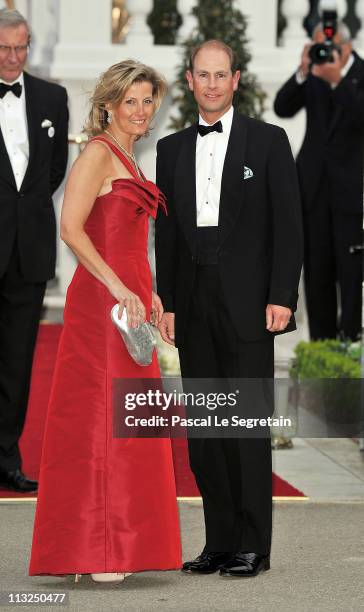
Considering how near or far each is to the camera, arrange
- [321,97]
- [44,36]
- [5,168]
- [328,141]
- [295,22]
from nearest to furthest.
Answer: [5,168] → [321,97] → [328,141] → [295,22] → [44,36]

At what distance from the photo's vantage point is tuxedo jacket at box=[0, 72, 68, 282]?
696cm

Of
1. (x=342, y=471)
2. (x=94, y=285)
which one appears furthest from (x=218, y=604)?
(x=342, y=471)

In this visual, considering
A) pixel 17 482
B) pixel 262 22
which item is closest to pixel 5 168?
pixel 17 482

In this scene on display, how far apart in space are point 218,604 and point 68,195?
1.51 m

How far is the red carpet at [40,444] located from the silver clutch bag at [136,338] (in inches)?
68.7

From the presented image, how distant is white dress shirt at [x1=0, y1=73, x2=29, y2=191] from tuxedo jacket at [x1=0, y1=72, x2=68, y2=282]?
30 mm

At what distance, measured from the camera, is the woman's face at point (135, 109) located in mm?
5285

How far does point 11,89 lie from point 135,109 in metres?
1.87

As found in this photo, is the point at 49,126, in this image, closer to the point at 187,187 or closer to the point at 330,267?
the point at 187,187

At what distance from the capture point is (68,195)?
5.18m

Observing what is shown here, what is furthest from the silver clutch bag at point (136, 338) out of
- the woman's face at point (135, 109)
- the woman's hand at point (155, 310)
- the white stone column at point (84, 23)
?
the white stone column at point (84, 23)

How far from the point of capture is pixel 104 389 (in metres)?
5.30

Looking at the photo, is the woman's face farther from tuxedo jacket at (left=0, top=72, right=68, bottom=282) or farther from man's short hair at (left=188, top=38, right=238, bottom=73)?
tuxedo jacket at (left=0, top=72, right=68, bottom=282)

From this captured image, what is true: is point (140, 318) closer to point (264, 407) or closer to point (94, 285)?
point (94, 285)
